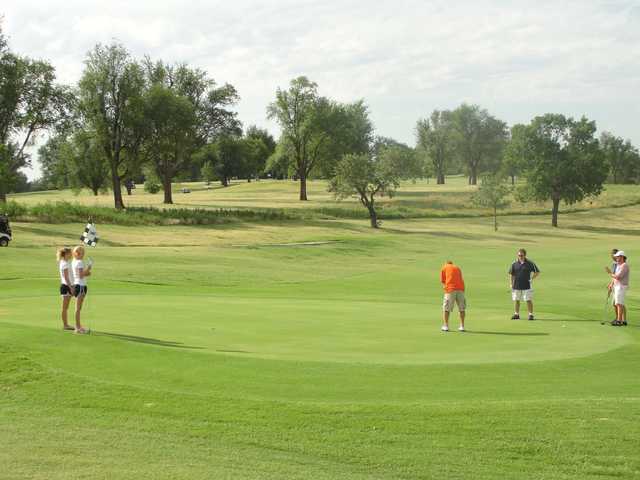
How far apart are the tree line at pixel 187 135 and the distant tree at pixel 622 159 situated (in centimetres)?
7783

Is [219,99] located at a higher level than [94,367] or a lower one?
higher

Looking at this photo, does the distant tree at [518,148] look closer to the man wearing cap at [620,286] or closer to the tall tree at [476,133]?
the tall tree at [476,133]

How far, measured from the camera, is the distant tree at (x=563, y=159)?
101625mm

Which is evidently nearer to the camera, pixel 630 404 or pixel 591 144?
pixel 630 404

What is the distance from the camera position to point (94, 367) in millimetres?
13977

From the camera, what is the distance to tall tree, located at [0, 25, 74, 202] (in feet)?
247

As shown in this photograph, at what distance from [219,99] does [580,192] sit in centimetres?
5218

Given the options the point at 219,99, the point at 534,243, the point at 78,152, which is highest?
the point at 219,99

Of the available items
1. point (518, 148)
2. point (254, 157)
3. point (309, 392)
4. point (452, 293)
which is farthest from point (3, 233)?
point (254, 157)

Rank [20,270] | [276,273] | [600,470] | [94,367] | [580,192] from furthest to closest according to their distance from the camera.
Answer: [580,192]
[276,273]
[20,270]
[94,367]
[600,470]

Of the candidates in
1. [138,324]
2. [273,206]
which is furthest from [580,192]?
[138,324]

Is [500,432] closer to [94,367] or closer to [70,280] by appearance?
[94,367]

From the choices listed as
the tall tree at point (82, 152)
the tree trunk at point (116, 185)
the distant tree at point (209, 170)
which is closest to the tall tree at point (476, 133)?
the distant tree at point (209, 170)

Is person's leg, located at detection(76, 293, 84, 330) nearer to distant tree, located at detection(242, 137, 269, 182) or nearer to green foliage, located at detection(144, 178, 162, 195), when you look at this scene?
green foliage, located at detection(144, 178, 162, 195)
